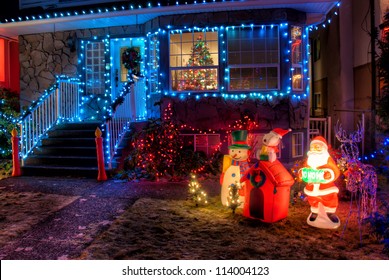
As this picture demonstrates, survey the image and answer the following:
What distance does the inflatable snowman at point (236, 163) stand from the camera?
5.90 meters

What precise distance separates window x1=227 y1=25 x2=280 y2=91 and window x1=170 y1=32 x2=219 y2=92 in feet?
1.70

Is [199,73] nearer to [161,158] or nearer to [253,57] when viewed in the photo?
[253,57]

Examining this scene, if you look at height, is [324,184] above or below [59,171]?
above

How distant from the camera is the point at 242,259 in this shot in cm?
421

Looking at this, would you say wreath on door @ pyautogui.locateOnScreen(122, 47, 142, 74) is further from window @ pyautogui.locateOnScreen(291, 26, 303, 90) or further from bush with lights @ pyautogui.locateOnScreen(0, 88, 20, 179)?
window @ pyautogui.locateOnScreen(291, 26, 303, 90)

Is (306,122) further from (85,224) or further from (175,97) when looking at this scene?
(85,224)

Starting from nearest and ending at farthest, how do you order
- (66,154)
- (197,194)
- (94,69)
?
(197,194)
(66,154)
(94,69)

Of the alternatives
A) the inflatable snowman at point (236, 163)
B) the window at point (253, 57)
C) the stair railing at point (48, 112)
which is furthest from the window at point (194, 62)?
the inflatable snowman at point (236, 163)

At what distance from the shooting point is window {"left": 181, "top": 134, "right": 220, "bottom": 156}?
405 inches

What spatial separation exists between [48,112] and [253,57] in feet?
19.1

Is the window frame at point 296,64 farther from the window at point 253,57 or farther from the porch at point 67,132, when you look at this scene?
the porch at point 67,132

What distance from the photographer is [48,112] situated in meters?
10.3

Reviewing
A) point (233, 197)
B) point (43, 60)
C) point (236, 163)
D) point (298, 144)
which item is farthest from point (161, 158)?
point (43, 60)

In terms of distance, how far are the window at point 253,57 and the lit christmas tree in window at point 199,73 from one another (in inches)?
21.7
